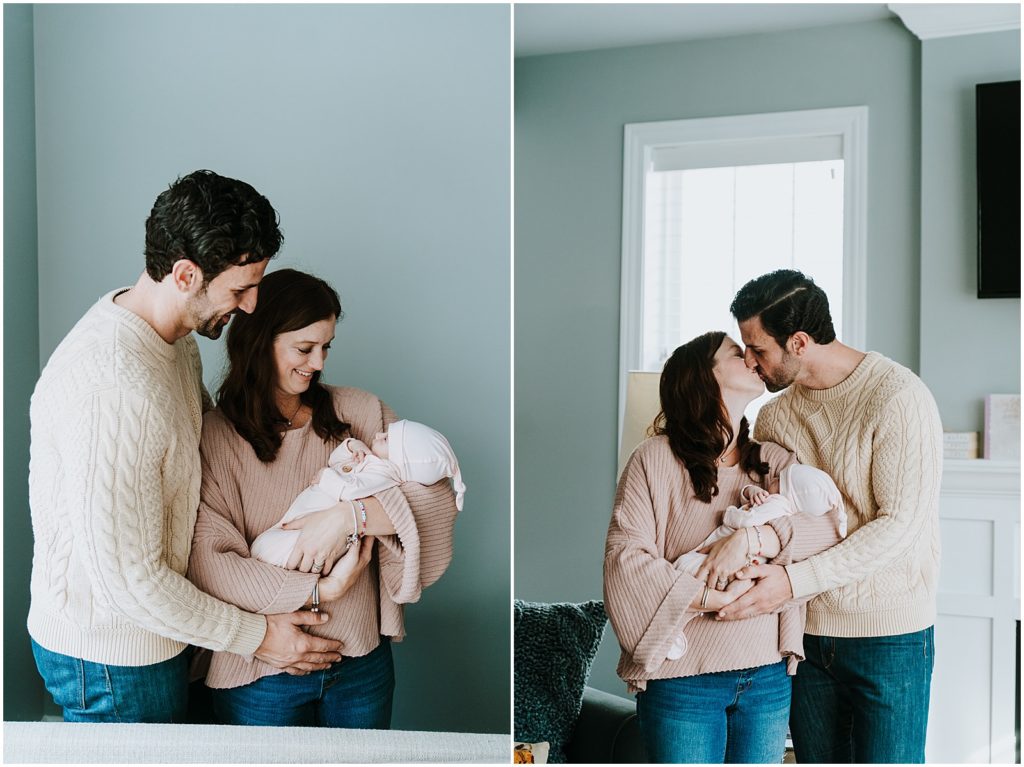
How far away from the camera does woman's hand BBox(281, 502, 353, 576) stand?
1.62 meters

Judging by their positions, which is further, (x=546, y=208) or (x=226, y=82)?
(x=226, y=82)

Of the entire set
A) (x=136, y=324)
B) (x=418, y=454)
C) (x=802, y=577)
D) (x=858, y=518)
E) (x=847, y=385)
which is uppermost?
(x=136, y=324)

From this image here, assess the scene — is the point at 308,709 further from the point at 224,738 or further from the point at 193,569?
the point at 193,569

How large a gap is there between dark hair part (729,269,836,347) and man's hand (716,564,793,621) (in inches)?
16.4

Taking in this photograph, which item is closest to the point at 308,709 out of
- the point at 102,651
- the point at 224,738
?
the point at 224,738

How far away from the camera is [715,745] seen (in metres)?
1.64

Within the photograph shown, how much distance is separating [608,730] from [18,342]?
5.23ft

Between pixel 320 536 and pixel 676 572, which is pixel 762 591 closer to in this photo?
pixel 676 572

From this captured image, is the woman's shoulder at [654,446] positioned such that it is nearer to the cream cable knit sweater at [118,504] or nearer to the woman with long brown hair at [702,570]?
the woman with long brown hair at [702,570]

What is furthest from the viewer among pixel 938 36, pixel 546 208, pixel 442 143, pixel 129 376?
pixel 442 143

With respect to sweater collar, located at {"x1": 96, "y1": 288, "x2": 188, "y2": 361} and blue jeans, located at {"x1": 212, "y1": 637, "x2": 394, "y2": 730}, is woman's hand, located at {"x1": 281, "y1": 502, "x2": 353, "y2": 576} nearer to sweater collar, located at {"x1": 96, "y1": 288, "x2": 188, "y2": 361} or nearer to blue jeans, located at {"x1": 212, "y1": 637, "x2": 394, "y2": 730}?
blue jeans, located at {"x1": 212, "y1": 637, "x2": 394, "y2": 730}

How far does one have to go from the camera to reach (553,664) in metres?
1.78

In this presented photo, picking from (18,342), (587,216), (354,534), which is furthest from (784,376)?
(18,342)

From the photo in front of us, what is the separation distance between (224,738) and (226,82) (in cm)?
147
